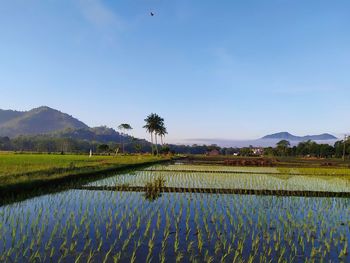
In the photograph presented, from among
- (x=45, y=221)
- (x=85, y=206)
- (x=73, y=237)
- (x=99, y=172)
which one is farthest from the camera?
(x=99, y=172)

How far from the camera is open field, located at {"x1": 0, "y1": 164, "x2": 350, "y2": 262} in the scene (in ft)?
22.1

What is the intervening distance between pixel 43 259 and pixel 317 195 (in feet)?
44.4

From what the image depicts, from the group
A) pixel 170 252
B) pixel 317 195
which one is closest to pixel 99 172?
pixel 317 195

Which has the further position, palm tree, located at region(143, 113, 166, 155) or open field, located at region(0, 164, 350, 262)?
palm tree, located at region(143, 113, 166, 155)

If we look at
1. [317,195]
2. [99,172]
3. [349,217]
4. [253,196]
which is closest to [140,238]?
[349,217]

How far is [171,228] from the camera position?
8883 mm

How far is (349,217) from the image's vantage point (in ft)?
37.8

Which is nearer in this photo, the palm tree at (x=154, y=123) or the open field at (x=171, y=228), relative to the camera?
the open field at (x=171, y=228)

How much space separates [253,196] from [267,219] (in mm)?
4870

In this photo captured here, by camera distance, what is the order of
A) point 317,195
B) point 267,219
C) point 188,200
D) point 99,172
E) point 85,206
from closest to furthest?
point 267,219 < point 85,206 < point 188,200 < point 317,195 < point 99,172

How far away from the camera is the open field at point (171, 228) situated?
6746 millimetres

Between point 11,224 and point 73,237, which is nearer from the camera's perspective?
point 73,237

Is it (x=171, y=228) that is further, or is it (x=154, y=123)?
(x=154, y=123)

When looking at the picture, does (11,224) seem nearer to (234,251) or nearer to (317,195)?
(234,251)
